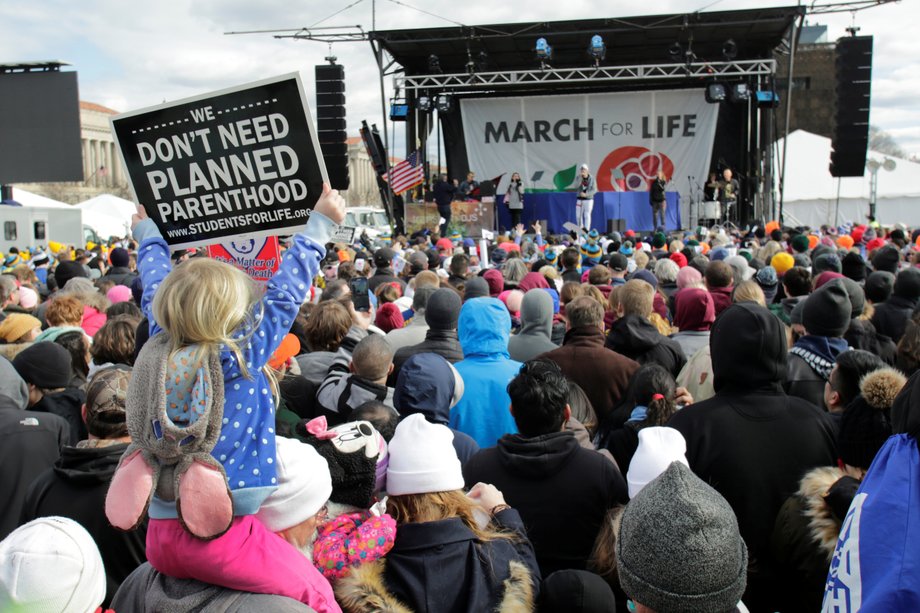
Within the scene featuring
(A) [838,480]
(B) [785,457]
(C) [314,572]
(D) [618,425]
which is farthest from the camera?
(D) [618,425]

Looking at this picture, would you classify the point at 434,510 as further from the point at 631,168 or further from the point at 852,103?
the point at 631,168

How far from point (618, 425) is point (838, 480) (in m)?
1.69

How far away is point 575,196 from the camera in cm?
1978

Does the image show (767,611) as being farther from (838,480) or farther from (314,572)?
(314,572)

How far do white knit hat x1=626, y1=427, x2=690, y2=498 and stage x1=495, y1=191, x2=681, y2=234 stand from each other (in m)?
16.9

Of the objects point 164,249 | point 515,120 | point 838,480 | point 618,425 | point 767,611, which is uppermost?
point 515,120

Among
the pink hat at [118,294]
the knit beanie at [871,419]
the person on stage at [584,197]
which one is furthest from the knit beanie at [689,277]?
the person on stage at [584,197]

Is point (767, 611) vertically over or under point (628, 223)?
under

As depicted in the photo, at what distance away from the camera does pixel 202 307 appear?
175 cm

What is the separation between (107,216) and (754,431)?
34.4 metres

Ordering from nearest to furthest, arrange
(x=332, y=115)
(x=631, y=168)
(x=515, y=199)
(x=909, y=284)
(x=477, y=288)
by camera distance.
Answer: (x=909, y=284) → (x=477, y=288) → (x=332, y=115) → (x=515, y=199) → (x=631, y=168)

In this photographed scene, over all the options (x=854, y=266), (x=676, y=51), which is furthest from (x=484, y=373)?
(x=676, y=51)

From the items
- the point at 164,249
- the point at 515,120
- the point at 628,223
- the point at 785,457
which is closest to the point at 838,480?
the point at 785,457

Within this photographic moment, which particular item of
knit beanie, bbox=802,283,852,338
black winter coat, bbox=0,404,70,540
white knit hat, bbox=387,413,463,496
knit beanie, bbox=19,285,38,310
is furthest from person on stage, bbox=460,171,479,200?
white knit hat, bbox=387,413,463,496
